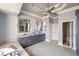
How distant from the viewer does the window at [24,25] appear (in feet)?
5.50

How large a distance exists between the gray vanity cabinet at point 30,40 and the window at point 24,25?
0.21 m

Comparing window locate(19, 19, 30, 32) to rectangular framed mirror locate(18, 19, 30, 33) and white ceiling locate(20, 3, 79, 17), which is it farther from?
white ceiling locate(20, 3, 79, 17)

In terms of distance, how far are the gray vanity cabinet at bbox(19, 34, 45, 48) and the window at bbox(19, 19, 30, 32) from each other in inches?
8.2

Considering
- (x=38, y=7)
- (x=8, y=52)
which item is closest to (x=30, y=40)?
(x=8, y=52)

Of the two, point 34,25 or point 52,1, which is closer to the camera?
point 52,1

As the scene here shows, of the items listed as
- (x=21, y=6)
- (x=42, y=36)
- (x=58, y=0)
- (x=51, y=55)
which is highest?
(x=58, y=0)

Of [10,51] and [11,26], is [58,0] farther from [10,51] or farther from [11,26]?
[10,51]

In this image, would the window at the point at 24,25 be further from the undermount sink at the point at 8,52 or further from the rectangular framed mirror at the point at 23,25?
the undermount sink at the point at 8,52

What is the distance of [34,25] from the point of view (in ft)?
5.84

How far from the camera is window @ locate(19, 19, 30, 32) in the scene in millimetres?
1677

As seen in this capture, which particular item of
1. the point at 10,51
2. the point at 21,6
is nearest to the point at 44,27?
the point at 21,6

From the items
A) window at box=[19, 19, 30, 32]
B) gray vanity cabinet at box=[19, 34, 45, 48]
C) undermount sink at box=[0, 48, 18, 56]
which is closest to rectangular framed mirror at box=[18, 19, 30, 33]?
window at box=[19, 19, 30, 32]

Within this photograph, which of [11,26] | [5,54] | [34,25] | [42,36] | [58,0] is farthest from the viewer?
[42,36]

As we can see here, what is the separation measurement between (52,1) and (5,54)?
1.42 m
